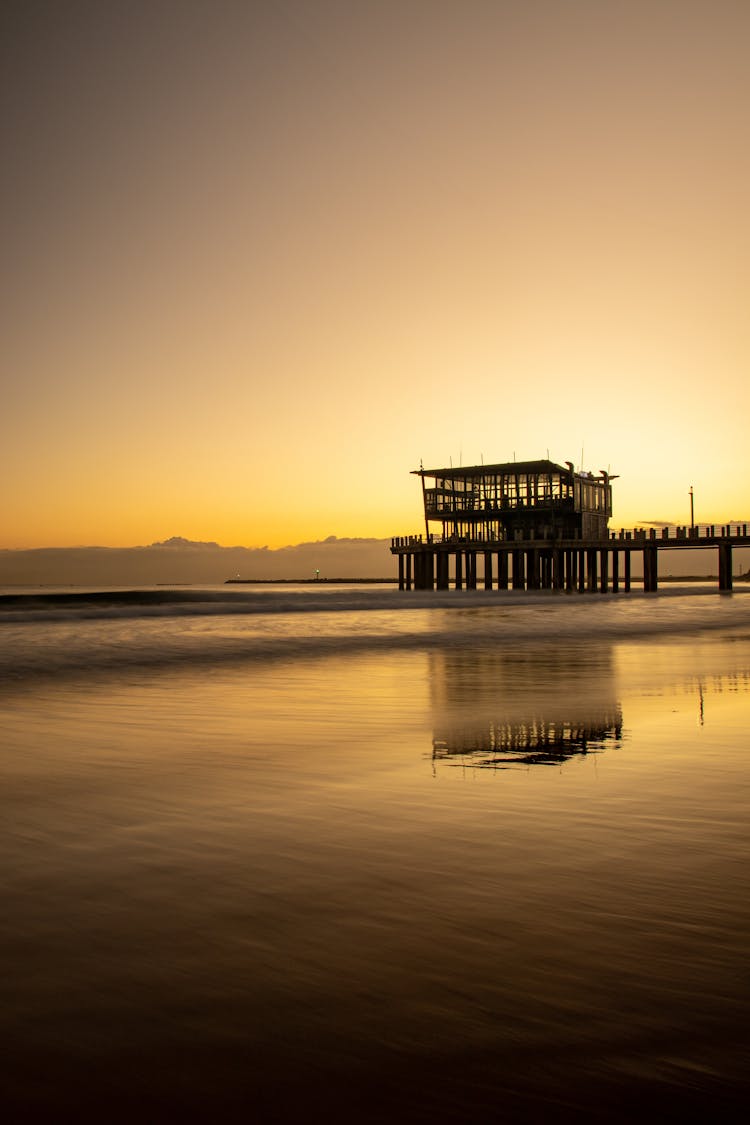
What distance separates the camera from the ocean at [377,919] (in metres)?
2.67

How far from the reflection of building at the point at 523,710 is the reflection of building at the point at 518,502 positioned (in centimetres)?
4680

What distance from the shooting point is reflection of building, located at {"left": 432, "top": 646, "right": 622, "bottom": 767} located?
320 inches

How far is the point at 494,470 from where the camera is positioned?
64375 mm

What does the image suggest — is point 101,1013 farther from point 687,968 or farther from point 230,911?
point 687,968

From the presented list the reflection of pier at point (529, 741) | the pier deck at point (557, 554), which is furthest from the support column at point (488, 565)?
the reflection of pier at point (529, 741)

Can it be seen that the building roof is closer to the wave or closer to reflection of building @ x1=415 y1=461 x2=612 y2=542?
reflection of building @ x1=415 y1=461 x2=612 y2=542

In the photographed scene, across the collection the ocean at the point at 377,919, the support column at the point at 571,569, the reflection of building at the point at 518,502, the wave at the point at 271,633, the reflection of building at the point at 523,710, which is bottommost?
the wave at the point at 271,633

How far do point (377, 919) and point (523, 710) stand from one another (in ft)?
23.3

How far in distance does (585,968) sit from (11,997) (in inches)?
82.9

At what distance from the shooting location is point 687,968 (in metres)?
3.37

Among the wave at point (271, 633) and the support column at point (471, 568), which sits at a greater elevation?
the support column at point (471, 568)

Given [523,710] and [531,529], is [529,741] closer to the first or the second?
[523,710]

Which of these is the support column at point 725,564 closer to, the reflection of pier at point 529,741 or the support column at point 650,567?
the support column at point 650,567

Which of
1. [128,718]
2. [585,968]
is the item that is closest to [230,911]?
[585,968]
